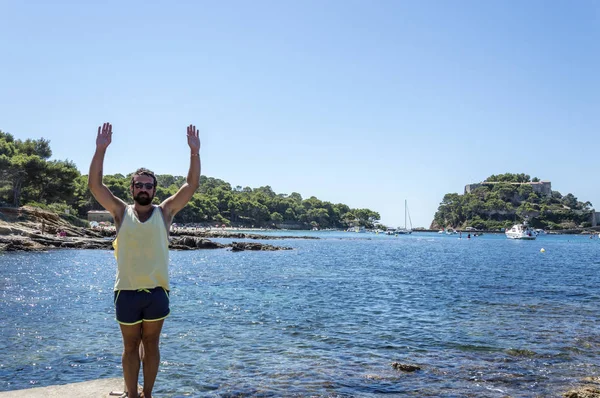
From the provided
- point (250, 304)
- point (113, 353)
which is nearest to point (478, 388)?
point (113, 353)

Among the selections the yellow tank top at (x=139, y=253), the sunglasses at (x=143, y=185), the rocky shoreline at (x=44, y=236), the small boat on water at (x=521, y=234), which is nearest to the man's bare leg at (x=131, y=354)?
the yellow tank top at (x=139, y=253)

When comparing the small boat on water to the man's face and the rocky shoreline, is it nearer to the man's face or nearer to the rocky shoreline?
the rocky shoreline

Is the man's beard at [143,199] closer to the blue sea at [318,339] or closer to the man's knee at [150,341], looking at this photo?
the man's knee at [150,341]

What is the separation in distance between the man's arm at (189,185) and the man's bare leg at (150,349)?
1174 mm

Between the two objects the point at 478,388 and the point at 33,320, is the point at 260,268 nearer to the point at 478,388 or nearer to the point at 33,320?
the point at 33,320

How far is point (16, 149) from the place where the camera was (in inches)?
2911

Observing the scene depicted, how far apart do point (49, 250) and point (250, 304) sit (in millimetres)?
35882

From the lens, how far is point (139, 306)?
525 cm

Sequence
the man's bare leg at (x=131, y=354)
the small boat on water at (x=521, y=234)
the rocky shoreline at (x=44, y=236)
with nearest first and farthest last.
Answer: the man's bare leg at (x=131, y=354), the rocky shoreline at (x=44, y=236), the small boat on water at (x=521, y=234)

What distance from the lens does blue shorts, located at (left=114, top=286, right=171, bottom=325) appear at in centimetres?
524

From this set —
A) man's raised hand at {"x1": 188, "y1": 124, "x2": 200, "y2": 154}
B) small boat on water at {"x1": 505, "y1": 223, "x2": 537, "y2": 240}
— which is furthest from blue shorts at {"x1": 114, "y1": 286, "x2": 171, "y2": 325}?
small boat on water at {"x1": 505, "y1": 223, "x2": 537, "y2": 240}

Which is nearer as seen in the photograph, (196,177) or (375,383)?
(196,177)

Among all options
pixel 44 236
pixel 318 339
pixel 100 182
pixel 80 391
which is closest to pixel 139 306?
pixel 100 182

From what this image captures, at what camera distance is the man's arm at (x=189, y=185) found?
18.6 feet
